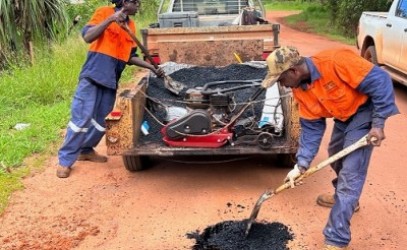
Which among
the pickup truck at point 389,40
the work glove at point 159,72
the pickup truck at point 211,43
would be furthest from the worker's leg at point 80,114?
the pickup truck at point 389,40

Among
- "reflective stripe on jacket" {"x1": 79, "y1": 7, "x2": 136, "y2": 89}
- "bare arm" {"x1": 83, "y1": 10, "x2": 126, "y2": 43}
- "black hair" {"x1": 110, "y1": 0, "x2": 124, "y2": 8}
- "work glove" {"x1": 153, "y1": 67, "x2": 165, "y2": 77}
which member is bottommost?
"work glove" {"x1": 153, "y1": 67, "x2": 165, "y2": 77}

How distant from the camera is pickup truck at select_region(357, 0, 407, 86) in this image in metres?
8.29

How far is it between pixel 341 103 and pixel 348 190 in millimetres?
604

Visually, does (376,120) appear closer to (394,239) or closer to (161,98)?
(394,239)

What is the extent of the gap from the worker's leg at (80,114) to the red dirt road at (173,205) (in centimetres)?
32

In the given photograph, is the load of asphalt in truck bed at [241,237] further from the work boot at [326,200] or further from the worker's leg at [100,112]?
the worker's leg at [100,112]

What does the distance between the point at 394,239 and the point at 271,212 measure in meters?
0.98

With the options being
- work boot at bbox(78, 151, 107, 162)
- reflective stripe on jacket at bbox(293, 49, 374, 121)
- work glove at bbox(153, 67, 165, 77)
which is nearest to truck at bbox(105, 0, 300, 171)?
work glove at bbox(153, 67, 165, 77)

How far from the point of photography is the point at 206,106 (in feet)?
16.8

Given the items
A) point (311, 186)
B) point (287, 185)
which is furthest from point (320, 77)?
point (311, 186)

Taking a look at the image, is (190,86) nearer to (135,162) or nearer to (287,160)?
(135,162)

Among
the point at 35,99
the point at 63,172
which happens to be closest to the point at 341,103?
the point at 63,172

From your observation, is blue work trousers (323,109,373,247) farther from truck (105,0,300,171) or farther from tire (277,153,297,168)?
tire (277,153,297,168)

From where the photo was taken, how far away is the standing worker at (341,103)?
360 centimetres
